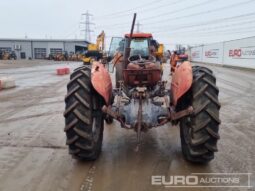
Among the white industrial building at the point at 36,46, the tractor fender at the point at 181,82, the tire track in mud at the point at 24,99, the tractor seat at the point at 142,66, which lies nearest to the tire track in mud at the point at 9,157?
the tractor seat at the point at 142,66

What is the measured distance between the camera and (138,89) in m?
5.20

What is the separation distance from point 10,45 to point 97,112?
2853 inches

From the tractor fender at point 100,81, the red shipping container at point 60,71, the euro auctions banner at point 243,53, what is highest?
the euro auctions banner at point 243,53

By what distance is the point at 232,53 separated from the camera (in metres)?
31.5

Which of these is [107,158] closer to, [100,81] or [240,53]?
[100,81]

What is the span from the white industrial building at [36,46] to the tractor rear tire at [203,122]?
2747 inches

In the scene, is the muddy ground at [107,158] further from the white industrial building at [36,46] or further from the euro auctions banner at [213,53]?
the white industrial building at [36,46]

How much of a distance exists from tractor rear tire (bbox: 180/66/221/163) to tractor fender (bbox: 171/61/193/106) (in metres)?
0.13

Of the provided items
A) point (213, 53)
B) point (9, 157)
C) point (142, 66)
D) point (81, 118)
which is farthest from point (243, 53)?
point (9, 157)

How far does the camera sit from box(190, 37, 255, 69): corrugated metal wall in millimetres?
26773

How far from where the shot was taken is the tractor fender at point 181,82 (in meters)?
4.65

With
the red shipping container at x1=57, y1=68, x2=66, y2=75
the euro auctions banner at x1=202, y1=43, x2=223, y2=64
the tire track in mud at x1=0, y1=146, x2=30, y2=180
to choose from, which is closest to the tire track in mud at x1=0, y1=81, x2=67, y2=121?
the tire track in mud at x1=0, y1=146, x2=30, y2=180

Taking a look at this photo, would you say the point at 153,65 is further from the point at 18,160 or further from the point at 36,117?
the point at 36,117

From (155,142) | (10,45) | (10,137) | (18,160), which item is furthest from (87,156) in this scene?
(10,45)
